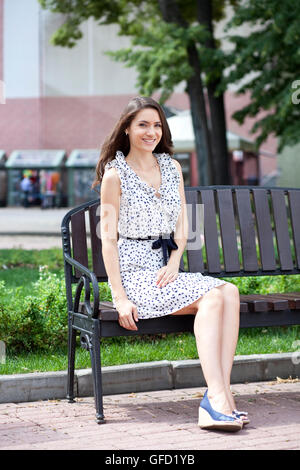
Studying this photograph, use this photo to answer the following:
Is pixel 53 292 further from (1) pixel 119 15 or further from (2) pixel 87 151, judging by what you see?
(2) pixel 87 151

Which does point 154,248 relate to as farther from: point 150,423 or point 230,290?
point 150,423

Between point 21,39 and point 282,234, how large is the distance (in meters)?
35.1

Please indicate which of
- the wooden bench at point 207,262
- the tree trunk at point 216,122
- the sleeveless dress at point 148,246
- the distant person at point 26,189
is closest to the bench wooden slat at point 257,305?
the wooden bench at point 207,262

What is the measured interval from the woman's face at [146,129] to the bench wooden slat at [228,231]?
0.89 metres

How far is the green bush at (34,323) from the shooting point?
5551 millimetres

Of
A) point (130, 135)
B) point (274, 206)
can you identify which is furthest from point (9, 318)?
point (274, 206)

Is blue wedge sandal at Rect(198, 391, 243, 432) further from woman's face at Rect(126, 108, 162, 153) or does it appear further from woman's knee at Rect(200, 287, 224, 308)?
woman's face at Rect(126, 108, 162, 153)

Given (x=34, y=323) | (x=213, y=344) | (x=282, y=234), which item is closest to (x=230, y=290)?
(x=213, y=344)

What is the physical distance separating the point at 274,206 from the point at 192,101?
13.6 m

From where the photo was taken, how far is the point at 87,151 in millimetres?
40219

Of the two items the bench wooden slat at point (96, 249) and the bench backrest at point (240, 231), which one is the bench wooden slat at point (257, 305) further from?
the bench wooden slat at point (96, 249)

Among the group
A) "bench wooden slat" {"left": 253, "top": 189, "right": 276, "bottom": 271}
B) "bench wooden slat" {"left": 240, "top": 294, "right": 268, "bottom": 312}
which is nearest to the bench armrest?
"bench wooden slat" {"left": 240, "top": 294, "right": 268, "bottom": 312}

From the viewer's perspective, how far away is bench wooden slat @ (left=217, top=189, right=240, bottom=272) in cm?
546

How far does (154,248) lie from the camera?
15.5 ft
